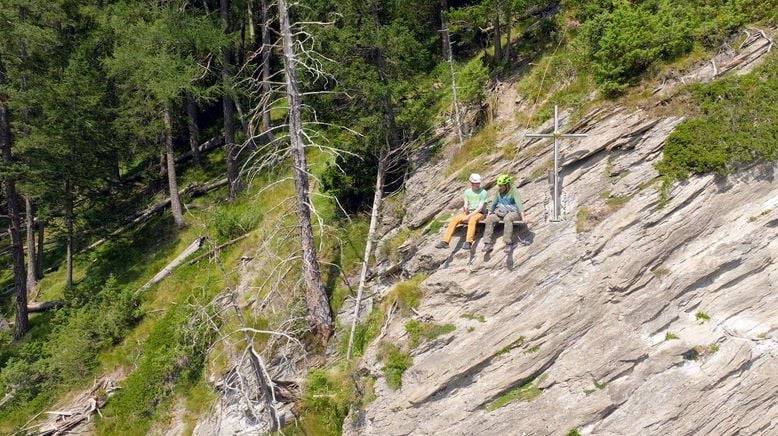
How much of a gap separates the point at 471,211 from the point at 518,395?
389cm

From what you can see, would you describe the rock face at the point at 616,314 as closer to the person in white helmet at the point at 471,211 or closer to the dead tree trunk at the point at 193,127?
the person in white helmet at the point at 471,211

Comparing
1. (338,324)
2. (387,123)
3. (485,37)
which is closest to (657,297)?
(338,324)

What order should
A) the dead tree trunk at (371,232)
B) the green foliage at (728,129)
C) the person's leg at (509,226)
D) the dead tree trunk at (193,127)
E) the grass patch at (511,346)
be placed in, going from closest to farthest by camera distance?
the green foliage at (728,129)
the grass patch at (511,346)
the person's leg at (509,226)
the dead tree trunk at (371,232)
the dead tree trunk at (193,127)

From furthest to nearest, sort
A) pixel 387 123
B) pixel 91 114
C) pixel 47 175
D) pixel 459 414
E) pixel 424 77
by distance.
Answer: pixel 91 114 → pixel 47 175 → pixel 424 77 → pixel 387 123 → pixel 459 414

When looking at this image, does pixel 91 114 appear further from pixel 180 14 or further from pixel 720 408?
pixel 720 408

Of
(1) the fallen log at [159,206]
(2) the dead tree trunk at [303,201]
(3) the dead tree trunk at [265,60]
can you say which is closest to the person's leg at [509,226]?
(2) the dead tree trunk at [303,201]

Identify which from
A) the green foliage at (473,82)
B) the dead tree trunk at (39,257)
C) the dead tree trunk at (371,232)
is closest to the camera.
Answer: the dead tree trunk at (371,232)

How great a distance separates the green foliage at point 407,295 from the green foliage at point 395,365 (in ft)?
3.27

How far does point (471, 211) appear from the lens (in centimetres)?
1020

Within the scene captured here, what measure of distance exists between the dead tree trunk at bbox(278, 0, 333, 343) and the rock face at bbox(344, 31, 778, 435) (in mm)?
2713

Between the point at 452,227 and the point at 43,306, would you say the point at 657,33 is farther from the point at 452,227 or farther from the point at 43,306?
the point at 43,306

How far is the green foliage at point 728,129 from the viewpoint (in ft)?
27.0

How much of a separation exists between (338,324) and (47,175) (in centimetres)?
1374

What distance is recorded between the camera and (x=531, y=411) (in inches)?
328
